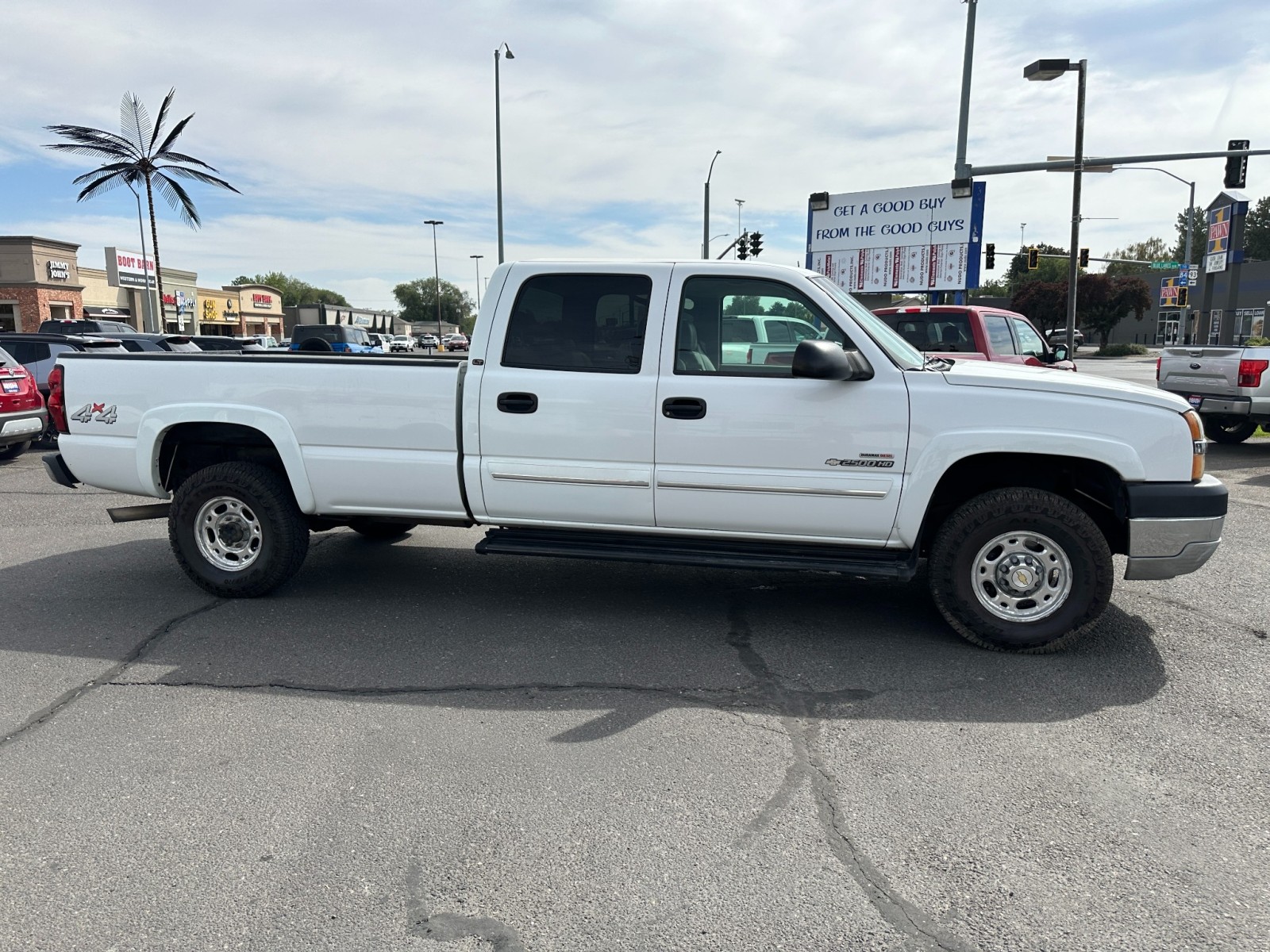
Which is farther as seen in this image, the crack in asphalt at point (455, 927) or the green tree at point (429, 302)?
the green tree at point (429, 302)

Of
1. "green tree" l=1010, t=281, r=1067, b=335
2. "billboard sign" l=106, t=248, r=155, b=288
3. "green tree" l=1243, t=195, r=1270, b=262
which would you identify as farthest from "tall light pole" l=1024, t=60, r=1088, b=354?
"green tree" l=1243, t=195, r=1270, b=262

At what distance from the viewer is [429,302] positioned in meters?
136

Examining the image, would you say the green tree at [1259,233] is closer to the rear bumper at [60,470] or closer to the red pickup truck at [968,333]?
the red pickup truck at [968,333]

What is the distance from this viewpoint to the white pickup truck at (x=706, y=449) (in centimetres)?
466

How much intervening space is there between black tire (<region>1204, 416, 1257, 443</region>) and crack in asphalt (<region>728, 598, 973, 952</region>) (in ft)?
35.7

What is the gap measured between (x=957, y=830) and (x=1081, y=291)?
245 ft

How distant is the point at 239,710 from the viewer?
415 centimetres

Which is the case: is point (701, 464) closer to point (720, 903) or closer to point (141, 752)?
point (720, 903)

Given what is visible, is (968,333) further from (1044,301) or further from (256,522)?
(1044,301)

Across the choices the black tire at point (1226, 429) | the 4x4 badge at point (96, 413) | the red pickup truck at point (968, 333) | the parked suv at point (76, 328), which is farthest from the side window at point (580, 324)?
the parked suv at point (76, 328)

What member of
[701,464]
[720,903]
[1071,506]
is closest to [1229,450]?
[1071,506]

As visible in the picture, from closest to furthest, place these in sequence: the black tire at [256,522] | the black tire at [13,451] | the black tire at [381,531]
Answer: the black tire at [256,522], the black tire at [381,531], the black tire at [13,451]

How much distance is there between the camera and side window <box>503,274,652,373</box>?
509 cm

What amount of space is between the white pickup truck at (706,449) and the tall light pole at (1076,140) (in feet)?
52.3
